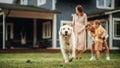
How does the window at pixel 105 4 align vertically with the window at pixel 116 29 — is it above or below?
above

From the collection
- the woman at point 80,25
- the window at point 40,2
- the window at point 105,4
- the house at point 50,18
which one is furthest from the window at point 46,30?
the woman at point 80,25

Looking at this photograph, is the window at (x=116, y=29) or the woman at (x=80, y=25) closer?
the woman at (x=80, y=25)

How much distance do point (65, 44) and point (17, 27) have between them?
84.2ft

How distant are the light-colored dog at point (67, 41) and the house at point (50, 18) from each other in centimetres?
1773

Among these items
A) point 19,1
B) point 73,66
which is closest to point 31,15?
point 19,1

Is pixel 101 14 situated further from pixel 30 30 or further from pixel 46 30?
pixel 30 30

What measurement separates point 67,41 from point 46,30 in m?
23.7

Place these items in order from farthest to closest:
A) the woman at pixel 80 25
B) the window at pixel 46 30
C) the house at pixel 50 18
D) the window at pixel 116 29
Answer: the window at pixel 46 30, the window at pixel 116 29, the house at pixel 50 18, the woman at pixel 80 25

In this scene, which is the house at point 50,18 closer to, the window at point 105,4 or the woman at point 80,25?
the window at point 105,4

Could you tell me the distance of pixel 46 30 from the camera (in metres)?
34.5

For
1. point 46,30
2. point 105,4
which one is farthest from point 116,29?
point 46,30

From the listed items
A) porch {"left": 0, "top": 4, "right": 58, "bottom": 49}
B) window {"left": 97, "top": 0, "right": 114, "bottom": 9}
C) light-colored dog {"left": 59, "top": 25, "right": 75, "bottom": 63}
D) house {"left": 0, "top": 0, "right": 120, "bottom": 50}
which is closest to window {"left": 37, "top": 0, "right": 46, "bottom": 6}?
house {"left": 0, "top": 0, "right": 120, "bottom": 50}

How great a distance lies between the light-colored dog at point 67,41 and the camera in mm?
10570

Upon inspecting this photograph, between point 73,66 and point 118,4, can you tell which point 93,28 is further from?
point 118,4
